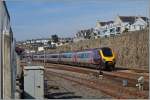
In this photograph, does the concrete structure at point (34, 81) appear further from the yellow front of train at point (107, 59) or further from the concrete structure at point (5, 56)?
the yellow front of train at point (107, 59)

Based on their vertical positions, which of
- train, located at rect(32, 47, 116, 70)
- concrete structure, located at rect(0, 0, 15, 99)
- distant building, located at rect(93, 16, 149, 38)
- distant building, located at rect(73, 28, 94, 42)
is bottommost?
train, located at rect(32, 47, 116, 70)

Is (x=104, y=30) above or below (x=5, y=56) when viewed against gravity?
above

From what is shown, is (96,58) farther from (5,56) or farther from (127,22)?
(127,22)

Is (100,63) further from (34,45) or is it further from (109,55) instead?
(34,45)

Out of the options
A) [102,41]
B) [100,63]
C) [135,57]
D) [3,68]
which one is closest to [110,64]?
[100,63]

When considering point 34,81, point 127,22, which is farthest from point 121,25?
point 34,81

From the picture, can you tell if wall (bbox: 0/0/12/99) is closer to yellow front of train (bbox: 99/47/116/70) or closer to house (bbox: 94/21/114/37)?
yellow front of train (bbox: 99/47/116/70)

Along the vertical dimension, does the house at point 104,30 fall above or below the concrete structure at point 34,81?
above

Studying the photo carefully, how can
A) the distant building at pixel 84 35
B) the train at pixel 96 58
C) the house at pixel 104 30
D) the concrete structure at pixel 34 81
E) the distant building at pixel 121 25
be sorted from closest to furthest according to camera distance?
the concrete structure at pixel 34 81, the train at pixel 96 58, the distant building at pixel 121 25, the distant building at pixel 84 35, the house at pixel 104 30

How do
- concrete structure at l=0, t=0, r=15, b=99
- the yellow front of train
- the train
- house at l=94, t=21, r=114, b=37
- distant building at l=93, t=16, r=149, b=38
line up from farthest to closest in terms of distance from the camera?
house at l=94, t=21, r=114, b=37 → distant building at l=93, t=16, r=149, b=38 → the train → the yellow front of train → concrete structure at l=0, t=0, r=15, b=99

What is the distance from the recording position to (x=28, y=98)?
10750 mm

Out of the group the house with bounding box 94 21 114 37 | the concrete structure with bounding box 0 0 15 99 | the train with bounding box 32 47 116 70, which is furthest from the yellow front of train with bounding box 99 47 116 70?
the house with bounding box 94 21 114 37

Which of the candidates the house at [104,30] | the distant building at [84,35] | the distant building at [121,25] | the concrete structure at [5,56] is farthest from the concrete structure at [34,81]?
the distant building at [84,35]

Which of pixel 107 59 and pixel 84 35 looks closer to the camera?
pixel 107 59
